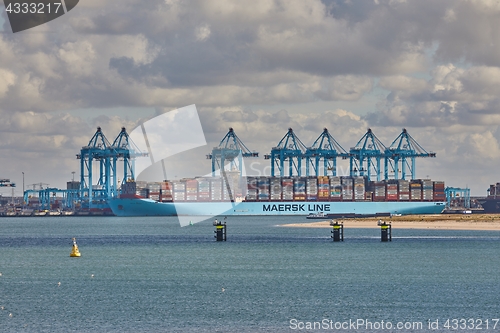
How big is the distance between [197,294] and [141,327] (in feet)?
34.1

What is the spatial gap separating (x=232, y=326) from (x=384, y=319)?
6.48 meters

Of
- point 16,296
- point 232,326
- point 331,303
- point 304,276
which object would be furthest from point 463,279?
point 16,296

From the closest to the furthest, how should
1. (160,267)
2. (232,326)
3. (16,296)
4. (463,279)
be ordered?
(232,326) → (16,296) → (463,279) → (160,267)

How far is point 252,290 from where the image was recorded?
160 ft

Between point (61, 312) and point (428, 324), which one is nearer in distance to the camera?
point (428, 324)

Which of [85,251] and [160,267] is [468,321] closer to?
[160,267]

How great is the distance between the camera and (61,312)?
134 ft

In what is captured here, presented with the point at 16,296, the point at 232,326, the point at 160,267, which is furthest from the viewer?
the point at 160,267

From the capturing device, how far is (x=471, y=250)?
79000 mm

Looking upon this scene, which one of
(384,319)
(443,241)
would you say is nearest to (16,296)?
(384,319)

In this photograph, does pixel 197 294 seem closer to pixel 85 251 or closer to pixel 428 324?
pixel 428 324

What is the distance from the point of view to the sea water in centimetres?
3791

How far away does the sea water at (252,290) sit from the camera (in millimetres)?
37906

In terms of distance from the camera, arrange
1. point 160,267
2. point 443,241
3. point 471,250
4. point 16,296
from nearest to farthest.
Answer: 1. point 16,296
2. point 160,267
3. point 471,250
4. point 443,241
